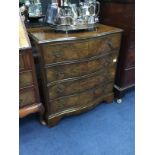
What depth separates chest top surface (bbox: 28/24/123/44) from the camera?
1411 millimetres

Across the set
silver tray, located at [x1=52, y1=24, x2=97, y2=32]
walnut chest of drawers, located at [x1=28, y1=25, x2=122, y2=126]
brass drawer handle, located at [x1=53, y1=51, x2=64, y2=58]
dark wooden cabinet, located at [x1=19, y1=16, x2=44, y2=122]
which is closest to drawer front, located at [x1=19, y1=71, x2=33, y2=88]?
dark wooden cabinet, located at [x1=19, y1=16, x2=44, y2=122]

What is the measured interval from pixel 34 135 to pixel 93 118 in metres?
0.58

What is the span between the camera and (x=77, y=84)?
1674 mm

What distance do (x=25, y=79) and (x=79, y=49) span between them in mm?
486

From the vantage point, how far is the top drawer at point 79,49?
1.42 meters

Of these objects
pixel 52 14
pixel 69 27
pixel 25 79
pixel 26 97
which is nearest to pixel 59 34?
pixel 69 27

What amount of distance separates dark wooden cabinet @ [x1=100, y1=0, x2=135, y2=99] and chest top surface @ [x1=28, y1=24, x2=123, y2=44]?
0.39 ft

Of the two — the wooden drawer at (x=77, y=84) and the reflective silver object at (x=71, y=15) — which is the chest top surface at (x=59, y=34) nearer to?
the reflective silver object at (x=71, y=15)

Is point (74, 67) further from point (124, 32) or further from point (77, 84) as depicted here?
point (124, 32)

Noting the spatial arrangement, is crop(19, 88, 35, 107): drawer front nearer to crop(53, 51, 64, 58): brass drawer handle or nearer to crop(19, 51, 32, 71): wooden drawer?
crop(19, 51, 32, 71): wooden drawer
